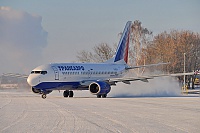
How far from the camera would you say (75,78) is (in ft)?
130

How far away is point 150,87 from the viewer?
5094 centimetres

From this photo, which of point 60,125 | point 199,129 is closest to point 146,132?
point 199,129

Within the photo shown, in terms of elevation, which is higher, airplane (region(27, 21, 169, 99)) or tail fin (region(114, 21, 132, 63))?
tail fin (region(114, 21, 132, 63))

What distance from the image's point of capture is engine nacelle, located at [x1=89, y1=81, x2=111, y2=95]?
37.8 meters

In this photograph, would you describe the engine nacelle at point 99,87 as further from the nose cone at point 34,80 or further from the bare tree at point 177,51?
the bare tree at point 177,51

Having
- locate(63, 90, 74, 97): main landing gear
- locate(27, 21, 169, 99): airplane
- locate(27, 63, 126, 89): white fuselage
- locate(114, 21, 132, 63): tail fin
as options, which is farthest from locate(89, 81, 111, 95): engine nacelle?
locate(114, 21, 132, 63): tail fin

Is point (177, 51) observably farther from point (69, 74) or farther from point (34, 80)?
point (34, 80)

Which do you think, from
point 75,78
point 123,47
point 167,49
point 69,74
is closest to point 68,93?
point 75,78

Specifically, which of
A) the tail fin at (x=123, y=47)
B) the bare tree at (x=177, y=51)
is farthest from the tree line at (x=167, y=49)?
the tail fin at (x=123, y=47)

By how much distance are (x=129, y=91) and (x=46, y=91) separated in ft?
44.2

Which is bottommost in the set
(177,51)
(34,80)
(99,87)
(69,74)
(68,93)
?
(68,93)

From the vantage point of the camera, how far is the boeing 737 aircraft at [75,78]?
3703 centimetres

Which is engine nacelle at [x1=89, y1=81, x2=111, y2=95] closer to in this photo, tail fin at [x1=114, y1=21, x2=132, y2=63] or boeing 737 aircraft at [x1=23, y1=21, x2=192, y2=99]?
boeing 737 aircraft at [x1=23, y1=21, x2=192, y2=99]

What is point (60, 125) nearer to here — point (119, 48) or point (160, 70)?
point (119, 48)
